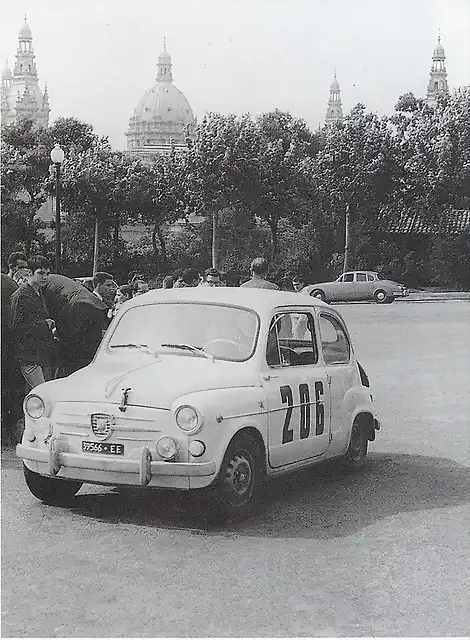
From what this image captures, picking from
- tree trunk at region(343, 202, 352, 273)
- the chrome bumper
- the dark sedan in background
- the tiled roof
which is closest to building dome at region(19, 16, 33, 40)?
the chrome bumper

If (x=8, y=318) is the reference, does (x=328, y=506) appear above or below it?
below

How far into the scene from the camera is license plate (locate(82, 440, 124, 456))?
17.3 ft

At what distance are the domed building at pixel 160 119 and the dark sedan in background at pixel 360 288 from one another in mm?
1785

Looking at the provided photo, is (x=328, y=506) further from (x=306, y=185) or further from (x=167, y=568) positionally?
(x=306, y=185)

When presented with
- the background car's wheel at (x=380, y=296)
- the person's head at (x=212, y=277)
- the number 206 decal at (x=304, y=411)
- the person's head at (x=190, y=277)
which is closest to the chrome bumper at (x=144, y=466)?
the number 206 decal at (x=304, y=411)

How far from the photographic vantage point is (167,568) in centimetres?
459

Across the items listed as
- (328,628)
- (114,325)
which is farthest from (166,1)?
(328,628)

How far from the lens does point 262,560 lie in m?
4.78

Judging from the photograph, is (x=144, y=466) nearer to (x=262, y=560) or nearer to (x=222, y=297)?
(x=262, y=560)

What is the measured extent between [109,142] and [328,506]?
9.35 feet

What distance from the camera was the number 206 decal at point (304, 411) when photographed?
5996 millimetres

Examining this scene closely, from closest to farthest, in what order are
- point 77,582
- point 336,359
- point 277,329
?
point 77,582 < point 277,329 < point 336,359

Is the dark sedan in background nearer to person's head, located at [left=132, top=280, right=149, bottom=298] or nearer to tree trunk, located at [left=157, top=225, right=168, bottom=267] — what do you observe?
tree trunk, located at [left=157, top=225, right=168, bottom=267]

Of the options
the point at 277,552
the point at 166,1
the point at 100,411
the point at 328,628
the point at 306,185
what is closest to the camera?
the point at 328,628
